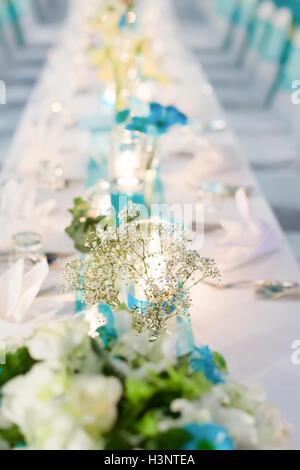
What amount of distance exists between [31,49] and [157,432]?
7.97 m

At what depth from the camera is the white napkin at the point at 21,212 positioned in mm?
1671

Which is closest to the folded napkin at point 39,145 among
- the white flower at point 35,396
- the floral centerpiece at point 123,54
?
the floral centerpiece at point 123,54

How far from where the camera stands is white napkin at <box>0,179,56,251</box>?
167 centimetres

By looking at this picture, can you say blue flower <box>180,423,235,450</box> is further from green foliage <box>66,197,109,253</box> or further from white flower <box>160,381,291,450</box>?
green foliage <box>66,197,109,253</box>

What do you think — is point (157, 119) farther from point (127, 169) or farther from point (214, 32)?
point (214, 32)

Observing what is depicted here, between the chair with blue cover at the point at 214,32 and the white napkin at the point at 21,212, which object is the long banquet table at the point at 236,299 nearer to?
the white napkin at the point at 21,212

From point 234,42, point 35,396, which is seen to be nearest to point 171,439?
point 35,396

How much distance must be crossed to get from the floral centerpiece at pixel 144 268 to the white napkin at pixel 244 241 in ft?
1.47

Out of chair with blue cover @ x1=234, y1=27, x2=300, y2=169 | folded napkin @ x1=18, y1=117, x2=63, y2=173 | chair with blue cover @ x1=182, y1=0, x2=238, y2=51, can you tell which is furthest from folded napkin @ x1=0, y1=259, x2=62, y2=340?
chair with blue cover @ x1=182, y1=0, x2=238, y2=51

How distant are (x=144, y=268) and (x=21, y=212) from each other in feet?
2.67

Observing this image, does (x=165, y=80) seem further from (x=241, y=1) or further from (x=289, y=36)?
(x=241, y=1)

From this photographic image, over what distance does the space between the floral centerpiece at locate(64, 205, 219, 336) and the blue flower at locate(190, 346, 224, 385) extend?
23 cm

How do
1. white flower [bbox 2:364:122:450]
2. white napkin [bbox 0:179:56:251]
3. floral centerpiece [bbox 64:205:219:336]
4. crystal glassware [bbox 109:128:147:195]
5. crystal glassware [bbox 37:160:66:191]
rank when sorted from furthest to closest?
1. crystal glassware [bbox 37:160:66:191]
2. crystal glassware [bbox 109:128:147:195]
3. white napkin [bbox 0:179:56:251]
4. floral centerpiece [bbox 64:205:219:336]
5. white flower [bbox 2:364:122:450]
